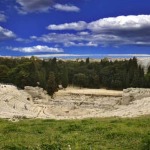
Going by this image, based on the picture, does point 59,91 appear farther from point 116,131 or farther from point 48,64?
point 116,131

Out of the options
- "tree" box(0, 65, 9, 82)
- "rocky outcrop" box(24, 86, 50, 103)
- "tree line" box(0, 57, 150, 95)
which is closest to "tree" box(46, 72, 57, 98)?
"tree line" box(0, 57, 150, 95)

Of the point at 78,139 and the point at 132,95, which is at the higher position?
the point at 78,139

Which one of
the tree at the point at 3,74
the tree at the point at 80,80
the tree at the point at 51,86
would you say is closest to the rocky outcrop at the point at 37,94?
the tree at the point at 51,86

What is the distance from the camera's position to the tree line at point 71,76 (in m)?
94.1

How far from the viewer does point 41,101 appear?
78.6 m

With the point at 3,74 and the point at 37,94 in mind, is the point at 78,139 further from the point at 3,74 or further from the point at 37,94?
the point at 3,74

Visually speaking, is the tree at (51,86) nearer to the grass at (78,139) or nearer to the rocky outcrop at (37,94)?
the rocky outcrop at (37,94)

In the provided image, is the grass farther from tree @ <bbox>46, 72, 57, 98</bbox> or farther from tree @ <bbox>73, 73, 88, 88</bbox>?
tree @ <bbox>73, 73, 88, 88</bbox>

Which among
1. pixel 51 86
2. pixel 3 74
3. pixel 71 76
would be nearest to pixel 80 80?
pixel 71 76

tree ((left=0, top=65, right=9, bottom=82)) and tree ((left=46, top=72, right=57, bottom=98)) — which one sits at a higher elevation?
tree ((left=0, top=65, right=9, bottom=82))

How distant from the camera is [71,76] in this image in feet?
405

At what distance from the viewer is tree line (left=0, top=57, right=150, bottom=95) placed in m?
94.1

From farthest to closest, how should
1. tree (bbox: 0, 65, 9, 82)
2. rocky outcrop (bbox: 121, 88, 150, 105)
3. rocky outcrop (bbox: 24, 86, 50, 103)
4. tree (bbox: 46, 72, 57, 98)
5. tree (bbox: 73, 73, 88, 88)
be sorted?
tree (bbox: 73, 73, 88, 88) → tree (bbox: 0, 65, 9, 82) → tree (bbox: 46, 72, 57, 98) → rocky outcrop (bbox: 24, 86, 50, 103) → rocky outcrop (bbox: 121, 88, 150, 105)

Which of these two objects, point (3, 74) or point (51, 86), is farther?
point (3, 74)
